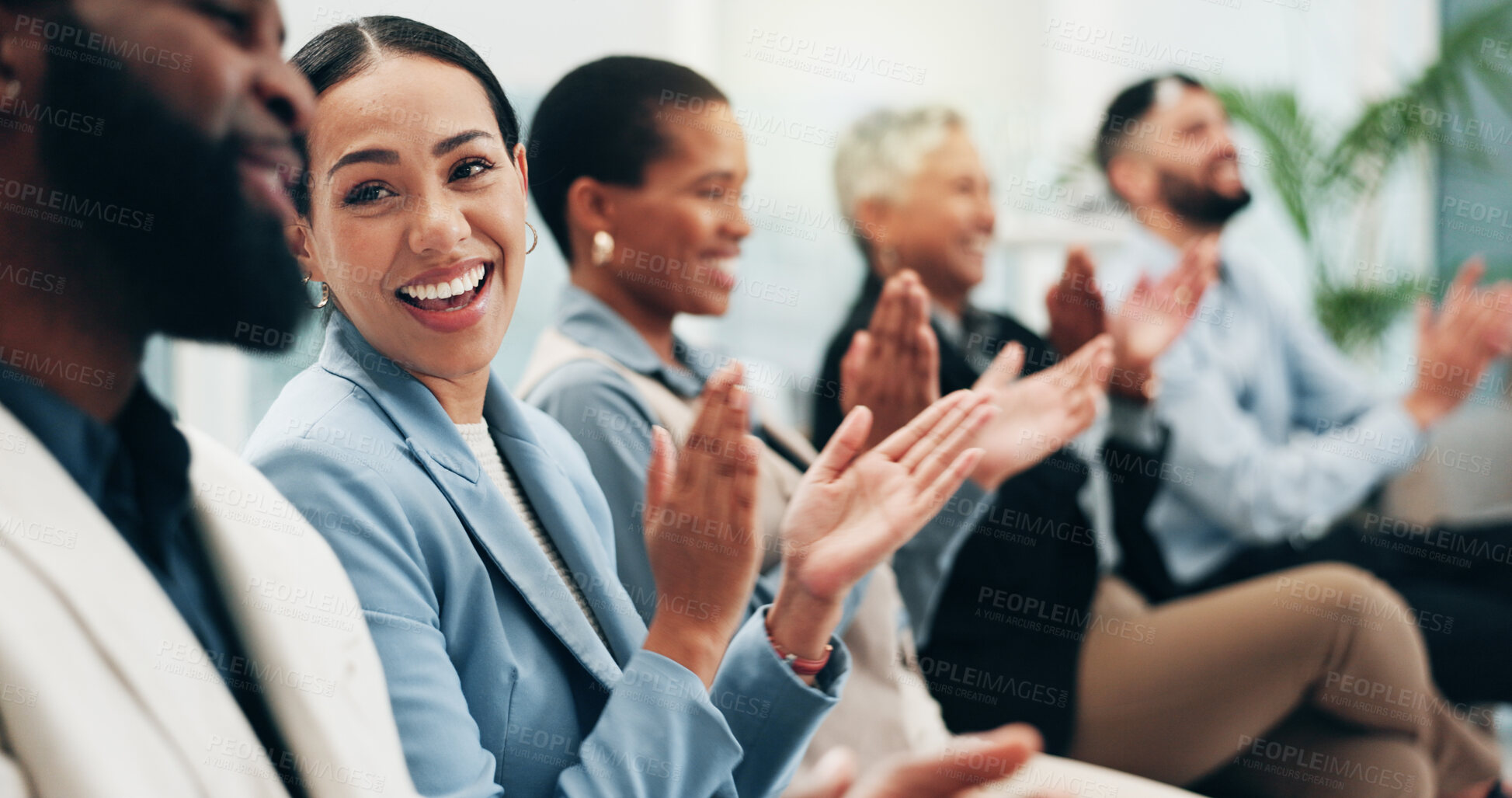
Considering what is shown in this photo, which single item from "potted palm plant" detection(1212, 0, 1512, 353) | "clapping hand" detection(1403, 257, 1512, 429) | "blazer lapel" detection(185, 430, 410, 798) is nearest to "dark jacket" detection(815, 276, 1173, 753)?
"blazer lapel" detection(185, 430, 410, 798)

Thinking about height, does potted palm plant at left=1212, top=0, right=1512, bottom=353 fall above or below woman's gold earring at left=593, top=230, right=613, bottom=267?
below

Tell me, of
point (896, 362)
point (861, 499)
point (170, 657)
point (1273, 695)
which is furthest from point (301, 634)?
point (1273, 695)

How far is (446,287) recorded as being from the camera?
67 centimetres

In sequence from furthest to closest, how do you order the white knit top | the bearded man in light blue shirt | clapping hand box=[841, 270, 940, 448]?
the bearded man in light blue shirt, clapping hand box=[841, 270, 940, 448], the white knit top

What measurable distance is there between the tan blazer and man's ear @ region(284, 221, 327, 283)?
116 mm

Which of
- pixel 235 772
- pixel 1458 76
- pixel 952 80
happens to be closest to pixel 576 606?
pixel 235 772

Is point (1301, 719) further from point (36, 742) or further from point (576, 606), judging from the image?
point (36, 742)

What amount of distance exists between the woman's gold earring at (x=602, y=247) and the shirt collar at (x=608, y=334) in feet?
0.09

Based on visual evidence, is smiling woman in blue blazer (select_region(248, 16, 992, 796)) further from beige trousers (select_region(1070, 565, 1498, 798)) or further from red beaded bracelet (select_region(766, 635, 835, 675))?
beige trousers (select_region(1070, 565, 1498, 798))

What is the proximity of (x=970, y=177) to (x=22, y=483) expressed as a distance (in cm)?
124

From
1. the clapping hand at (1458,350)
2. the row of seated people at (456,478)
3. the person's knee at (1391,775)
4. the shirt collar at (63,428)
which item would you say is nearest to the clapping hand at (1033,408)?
the row of seated people at (456,478)

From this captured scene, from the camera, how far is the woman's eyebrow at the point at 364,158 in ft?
2.06

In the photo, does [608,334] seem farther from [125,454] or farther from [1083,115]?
[1083,115]

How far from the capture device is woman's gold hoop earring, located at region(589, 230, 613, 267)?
865 millimetres
